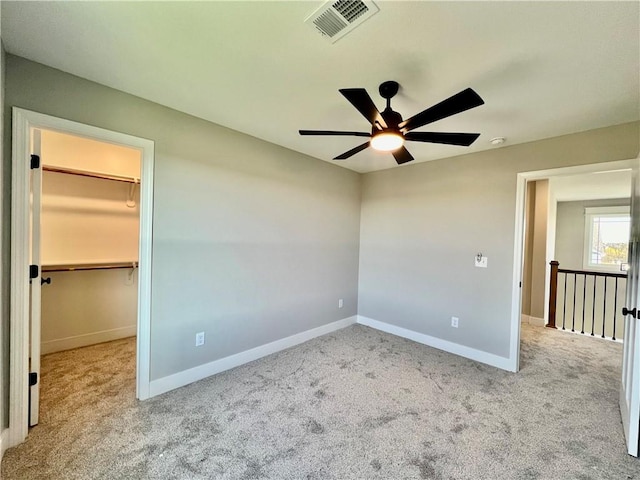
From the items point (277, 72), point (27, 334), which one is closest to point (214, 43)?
point (277, 72)

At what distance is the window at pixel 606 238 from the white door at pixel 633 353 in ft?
17.8

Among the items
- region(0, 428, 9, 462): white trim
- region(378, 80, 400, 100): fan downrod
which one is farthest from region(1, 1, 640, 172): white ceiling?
region(0, 428, 9, 462): white trim

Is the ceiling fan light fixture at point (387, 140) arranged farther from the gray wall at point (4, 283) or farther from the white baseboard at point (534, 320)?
the white baseboard at point (534, 320)

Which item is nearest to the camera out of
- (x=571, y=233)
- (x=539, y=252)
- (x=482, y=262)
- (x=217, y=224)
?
(x=217, y=224)

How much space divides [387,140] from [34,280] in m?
2.59

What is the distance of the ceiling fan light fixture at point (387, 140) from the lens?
1.81m

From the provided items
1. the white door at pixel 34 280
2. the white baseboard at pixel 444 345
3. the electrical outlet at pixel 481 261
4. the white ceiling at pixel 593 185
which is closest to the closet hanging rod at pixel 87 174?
the white door at pixel 34 280

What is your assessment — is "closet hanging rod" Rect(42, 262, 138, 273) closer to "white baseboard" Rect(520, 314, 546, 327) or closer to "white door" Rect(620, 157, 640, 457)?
"white door" Rect(620, 157, 640, 457)

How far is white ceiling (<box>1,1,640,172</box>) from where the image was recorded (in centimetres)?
133

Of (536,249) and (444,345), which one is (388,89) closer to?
(444,345)

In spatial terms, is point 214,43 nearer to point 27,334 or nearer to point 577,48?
point 577,48

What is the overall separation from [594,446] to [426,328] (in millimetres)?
1849

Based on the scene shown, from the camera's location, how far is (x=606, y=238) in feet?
20.9

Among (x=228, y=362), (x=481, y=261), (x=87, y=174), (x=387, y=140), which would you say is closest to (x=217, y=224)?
(x=228, y=362)
